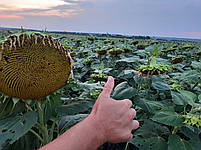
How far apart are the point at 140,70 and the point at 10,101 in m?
0.83

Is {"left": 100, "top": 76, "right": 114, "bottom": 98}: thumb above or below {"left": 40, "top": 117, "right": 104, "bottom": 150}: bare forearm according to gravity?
above

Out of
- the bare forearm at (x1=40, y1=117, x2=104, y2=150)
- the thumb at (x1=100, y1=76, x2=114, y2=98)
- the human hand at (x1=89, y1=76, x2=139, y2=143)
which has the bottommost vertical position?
the bare forearm at (x1=40, y1=117, x2=104, y2=150)

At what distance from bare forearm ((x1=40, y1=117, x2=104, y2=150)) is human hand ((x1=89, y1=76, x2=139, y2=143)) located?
24 mm

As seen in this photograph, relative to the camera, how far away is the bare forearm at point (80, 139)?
1134 millimetres

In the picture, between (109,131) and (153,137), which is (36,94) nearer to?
(109,131)

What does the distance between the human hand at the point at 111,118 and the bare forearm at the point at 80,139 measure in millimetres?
24

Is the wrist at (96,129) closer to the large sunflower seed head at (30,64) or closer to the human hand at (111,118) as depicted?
the human hand at (111,118)

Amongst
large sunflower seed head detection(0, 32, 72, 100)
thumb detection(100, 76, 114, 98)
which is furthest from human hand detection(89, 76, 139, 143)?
large sunflower seed head detection(0, 32, 72, 100)

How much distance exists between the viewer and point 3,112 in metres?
1.24

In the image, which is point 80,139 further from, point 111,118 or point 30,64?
point 30,64

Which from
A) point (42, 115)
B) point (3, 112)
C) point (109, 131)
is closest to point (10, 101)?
point (3, 112)

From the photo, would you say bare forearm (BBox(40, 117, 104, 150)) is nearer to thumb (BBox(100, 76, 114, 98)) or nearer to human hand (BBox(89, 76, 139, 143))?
human hand (BBox(89, 76, 139, 143))

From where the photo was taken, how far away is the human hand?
116 centimetres

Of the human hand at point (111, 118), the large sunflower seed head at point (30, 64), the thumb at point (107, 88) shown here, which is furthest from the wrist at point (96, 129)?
the large sunflower seed head at point (30, 64)
